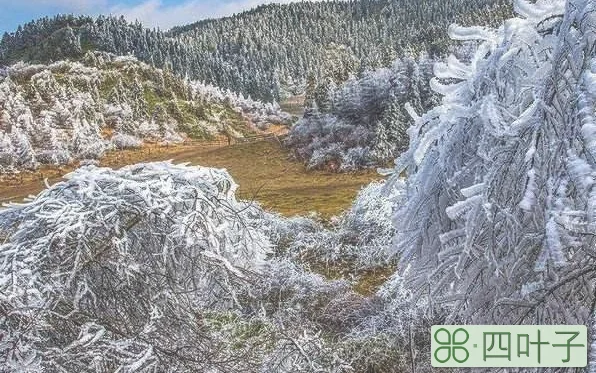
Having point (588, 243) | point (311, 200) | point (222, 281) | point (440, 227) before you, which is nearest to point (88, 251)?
point (222, 281)

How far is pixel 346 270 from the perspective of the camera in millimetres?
15203

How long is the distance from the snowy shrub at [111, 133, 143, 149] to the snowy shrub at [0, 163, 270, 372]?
71003 millimetres

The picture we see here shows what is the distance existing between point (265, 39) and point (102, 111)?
88315 mm

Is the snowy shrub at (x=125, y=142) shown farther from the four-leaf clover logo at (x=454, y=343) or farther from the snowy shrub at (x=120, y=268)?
the four-leaf clover logo at (x=454, y=343)

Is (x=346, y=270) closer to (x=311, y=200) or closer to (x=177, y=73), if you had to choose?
(x=311, y=200)

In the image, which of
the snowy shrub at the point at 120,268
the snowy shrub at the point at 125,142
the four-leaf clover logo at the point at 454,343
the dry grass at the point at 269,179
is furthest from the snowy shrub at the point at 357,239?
the snowy shrub at the point at 125,142

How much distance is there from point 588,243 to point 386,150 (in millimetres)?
38781

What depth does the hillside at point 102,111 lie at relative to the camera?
6862cm

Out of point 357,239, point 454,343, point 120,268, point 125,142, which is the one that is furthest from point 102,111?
point 454,343

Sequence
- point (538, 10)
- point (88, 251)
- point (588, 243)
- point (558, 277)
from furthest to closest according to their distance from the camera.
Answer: point (88, 251) < point (538, 10) < point (558, 277) < point (588, 243)

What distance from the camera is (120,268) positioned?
464cm

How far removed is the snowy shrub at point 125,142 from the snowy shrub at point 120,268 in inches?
2795

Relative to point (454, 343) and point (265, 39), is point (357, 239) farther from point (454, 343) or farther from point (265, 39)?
point (265, 39)

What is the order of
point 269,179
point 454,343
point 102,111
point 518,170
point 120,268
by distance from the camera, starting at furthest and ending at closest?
1. point 102,111
2. point 269,179
3. point 120,268
4. point 454,343
5. point 518,170
